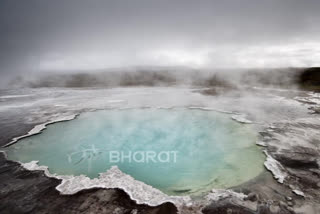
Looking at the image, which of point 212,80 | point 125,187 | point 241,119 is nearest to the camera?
point 125,187

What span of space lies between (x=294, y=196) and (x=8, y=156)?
26.0 ft

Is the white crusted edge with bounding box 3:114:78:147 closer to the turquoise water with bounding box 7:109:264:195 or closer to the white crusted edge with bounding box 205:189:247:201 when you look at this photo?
the turquoise water with bounding box 7:109:264:195

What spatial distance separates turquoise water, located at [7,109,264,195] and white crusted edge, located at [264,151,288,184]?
23 cm

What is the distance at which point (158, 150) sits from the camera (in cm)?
636

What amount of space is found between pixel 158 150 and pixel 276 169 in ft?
11.5

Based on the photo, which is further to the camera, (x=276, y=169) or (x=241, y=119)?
(x=241, y=119)

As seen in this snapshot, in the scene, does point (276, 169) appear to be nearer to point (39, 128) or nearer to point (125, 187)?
point (125, 187)

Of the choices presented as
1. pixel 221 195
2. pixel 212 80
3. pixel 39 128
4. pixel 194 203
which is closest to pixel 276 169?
pixel 221 195

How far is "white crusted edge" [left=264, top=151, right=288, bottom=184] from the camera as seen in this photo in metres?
4.47

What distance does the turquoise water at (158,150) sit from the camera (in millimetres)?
4824

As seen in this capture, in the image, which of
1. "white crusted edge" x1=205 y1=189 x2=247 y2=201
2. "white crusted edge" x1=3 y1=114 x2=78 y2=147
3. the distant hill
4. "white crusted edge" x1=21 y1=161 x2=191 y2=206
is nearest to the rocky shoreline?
"white crusted edge" x1=205 y1=189 x2=247 y2=201

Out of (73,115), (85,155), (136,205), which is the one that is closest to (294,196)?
(136,205)

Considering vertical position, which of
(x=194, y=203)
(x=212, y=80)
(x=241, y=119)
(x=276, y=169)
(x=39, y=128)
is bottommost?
(x=194, y=203)

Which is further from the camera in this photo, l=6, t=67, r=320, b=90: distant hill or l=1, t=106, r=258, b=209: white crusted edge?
l=6, t=67, r=320, b=90: distant hill
